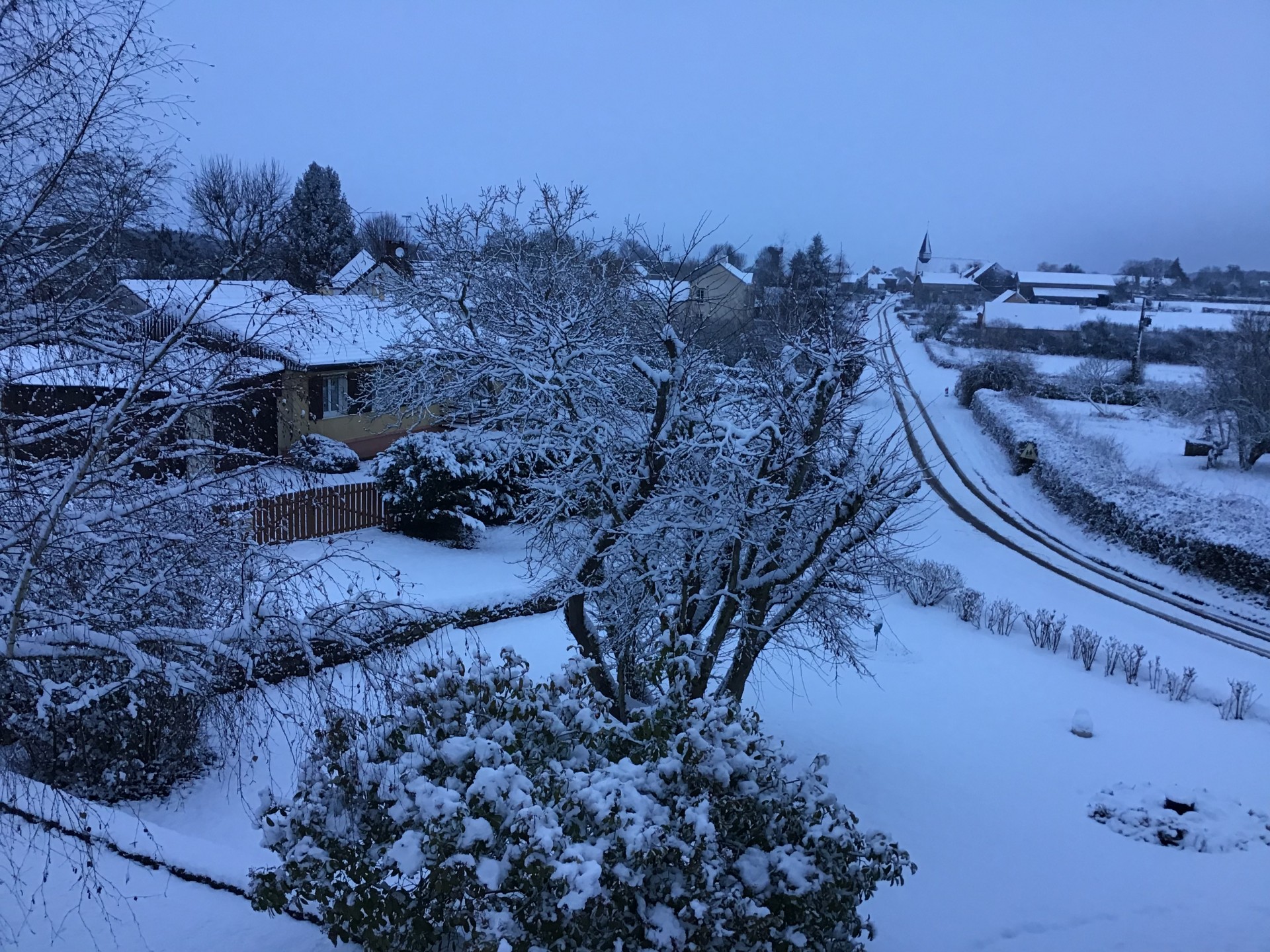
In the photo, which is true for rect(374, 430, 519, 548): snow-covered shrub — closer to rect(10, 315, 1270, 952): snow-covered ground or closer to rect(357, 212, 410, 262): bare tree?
rect(10, 315, 1270, 952): snow-covered ground

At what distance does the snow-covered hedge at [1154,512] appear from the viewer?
677 inches

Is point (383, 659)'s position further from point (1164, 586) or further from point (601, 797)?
point (1164, 586)

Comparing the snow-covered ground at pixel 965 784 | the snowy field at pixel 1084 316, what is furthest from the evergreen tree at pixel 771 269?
the snowy field at pixel 1084 316

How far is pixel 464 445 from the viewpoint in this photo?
15.0m

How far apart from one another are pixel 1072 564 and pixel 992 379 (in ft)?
73.5

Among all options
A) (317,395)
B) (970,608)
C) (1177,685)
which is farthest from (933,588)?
(317,395)

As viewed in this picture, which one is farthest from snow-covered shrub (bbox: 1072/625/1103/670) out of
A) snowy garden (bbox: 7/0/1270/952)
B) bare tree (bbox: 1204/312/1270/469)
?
bare tree (bbox: 1204/312/1270/469)

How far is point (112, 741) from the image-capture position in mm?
6984

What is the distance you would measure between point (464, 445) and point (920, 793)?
9.56 metres

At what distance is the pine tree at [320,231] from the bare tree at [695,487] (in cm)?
267

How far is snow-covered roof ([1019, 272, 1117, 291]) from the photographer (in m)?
82.9

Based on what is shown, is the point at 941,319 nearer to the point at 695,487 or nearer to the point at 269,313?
the point at 695,487

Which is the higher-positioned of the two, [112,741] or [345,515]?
[345,515]

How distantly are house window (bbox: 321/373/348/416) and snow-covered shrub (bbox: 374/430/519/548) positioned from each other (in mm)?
6234
